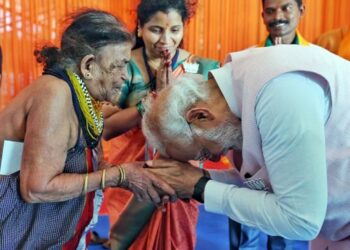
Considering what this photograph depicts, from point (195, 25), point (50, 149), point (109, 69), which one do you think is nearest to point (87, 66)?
point (109, 69)

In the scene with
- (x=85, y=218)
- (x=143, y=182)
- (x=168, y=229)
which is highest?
(x=143, y=182)

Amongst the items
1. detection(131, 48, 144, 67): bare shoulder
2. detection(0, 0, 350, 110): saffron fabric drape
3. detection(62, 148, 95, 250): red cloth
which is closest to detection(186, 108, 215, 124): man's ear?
Result: detection(62, 148, 95, 250): red cloth

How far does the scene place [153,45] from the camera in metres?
1.91

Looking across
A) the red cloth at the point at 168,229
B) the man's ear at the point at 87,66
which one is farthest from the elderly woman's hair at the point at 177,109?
the red cloth at the point at 168,229

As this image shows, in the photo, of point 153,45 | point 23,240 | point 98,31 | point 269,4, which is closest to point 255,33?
point 269,4

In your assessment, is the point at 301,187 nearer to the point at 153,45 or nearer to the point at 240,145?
the point at 240,145

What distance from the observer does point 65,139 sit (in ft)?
3.81

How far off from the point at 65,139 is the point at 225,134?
44 cm

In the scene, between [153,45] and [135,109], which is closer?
[135,109]

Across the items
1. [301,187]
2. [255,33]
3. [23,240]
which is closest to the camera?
[301,187]

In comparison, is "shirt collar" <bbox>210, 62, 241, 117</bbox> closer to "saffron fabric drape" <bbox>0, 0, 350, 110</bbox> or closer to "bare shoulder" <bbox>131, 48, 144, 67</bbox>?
"bare shoulder" <bbox>131, 48, 144, 67</bbox>

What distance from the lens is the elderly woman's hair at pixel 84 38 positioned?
128 cm

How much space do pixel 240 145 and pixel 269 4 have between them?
5.50ft

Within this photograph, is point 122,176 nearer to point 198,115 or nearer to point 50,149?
point 50,149
